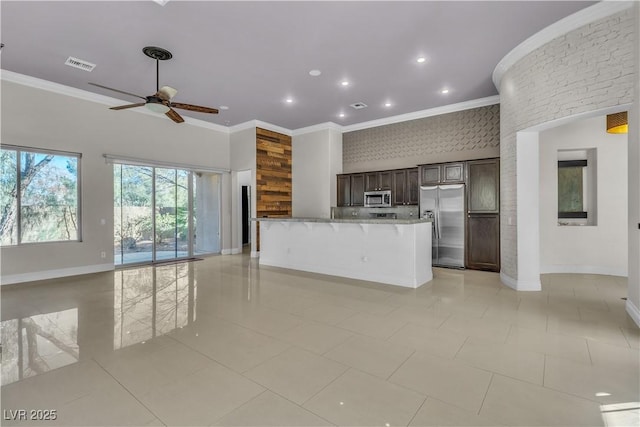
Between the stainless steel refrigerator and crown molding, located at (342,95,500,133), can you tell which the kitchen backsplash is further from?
crown molding, located at (342,95,500,133)

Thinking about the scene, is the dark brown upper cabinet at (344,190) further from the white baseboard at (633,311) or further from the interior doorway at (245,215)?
the white baseboard at (633,311)

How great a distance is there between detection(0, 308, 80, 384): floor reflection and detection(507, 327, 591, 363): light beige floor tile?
3.82 meters

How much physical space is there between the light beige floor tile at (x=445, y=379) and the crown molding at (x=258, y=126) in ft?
22.6

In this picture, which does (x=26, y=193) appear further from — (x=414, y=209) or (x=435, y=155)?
(x=435, y=155)

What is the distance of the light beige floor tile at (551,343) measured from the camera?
2549 millimetres

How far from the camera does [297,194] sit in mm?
8820

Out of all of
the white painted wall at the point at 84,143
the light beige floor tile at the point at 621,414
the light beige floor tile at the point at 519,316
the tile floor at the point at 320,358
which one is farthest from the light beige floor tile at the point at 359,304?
the white painted wall at the point at 84,143

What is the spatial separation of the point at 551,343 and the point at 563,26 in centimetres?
372

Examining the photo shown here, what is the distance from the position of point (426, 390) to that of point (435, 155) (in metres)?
5.89

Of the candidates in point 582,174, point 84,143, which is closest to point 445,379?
point 582,174

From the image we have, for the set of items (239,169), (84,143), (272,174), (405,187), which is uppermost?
(84,143)

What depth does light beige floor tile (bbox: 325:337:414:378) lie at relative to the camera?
2332 millimetres

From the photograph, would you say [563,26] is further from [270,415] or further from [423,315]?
[270,415]

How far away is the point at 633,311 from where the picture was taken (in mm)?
3359
